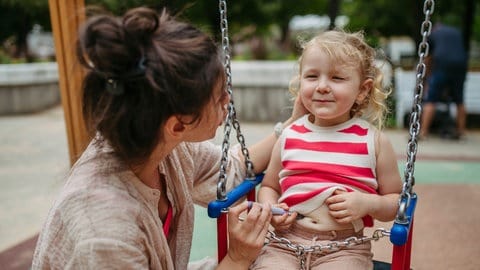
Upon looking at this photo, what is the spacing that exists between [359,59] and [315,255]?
0.67 m

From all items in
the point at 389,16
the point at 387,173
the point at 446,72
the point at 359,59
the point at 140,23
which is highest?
the point at 140,23

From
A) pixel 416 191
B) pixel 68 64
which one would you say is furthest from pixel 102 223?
pixel 416 191

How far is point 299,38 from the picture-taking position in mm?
1974

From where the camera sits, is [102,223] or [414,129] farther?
[414,129]

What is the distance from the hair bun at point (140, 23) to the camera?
1.12 meters

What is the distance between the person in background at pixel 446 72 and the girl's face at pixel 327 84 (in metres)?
4.80

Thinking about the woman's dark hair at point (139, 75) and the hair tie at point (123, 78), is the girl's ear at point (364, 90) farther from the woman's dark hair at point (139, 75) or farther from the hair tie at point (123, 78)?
the hair tie at point (123, 78)

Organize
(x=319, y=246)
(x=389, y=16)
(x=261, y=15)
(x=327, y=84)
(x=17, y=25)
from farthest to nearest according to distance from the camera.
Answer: (x=389, y=16)
(x=17, y=25)
(x=261, y=15)
(x=327, y=84)
(x=319, y=246)

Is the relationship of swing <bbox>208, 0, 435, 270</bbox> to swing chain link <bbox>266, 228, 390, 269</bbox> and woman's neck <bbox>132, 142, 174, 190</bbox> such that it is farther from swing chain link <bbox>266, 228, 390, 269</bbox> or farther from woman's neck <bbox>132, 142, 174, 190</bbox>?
woman's neck <bbox>132, 142, 174, 190</bbox>

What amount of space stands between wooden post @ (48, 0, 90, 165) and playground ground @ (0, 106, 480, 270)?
0.24 m

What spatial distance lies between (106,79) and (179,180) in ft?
1.69

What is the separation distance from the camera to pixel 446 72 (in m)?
6.07

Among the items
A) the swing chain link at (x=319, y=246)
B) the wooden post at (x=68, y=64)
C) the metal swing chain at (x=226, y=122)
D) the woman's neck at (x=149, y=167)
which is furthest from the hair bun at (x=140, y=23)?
the wooden post at (x=68, y=64)

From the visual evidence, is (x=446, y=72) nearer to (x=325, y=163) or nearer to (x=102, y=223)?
(x=325, y=163)
